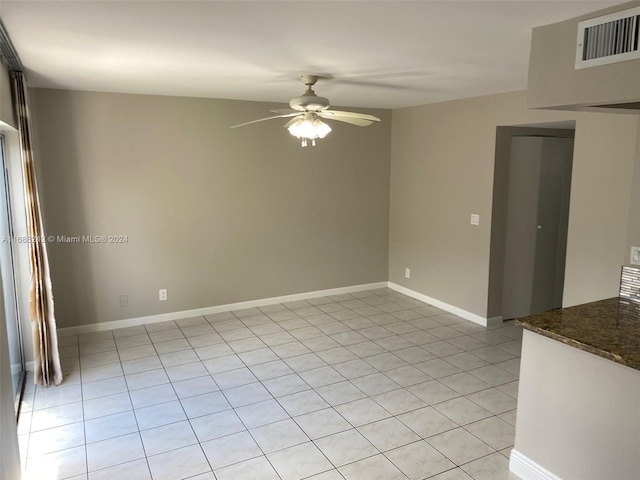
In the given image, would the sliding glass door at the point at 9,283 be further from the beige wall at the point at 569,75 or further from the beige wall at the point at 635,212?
the beige wall at the point at 635,212

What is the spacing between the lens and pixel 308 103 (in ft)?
10.5

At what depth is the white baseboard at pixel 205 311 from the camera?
457 cm

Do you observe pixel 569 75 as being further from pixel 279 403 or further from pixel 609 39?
pixel 279 403

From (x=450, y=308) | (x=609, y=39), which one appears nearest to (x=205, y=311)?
(x=450, y=308)

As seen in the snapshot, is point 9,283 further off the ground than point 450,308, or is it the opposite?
point 9,283

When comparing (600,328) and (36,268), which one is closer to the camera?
(600,328)

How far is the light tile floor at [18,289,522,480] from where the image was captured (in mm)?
2617

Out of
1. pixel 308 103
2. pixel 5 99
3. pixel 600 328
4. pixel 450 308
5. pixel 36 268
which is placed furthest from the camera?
pixel 450 308

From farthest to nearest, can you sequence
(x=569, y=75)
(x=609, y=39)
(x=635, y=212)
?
(x=635, y=212), (x=569, y=75), (x=609, y=39)

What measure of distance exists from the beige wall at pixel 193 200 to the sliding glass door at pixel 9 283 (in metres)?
0.86

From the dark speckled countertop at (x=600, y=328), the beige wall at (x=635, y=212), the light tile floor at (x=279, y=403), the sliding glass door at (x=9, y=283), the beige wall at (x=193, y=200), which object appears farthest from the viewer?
the beige wall at (x=193, y=200)

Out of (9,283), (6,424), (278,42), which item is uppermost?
(278,42)

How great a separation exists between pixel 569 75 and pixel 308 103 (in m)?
1.66

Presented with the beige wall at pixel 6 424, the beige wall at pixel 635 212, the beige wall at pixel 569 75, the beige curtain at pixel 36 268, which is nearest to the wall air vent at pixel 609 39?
the beige wall at pixel 569 75
